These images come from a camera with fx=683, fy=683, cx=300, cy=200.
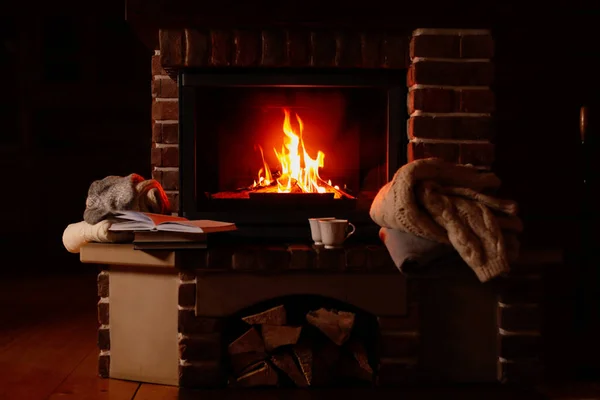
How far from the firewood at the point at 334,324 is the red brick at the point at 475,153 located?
592 mm

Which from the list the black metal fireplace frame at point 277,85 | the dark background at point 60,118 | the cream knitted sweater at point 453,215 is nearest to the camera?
the cream knitted sweater at point 453,215

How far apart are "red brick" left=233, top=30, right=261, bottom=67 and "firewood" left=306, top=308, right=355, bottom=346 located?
79cm

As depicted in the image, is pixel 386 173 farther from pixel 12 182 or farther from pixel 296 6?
pixel 12 182

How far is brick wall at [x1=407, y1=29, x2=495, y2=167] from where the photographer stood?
2072 millimetres

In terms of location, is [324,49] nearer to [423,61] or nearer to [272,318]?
[423,61]

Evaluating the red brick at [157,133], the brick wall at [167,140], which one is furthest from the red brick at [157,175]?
the red brick at [157,133]

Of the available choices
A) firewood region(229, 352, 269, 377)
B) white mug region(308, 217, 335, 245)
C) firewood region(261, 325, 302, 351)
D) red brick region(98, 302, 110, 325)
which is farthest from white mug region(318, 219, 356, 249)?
red brick region(98, 302, 110, 325)

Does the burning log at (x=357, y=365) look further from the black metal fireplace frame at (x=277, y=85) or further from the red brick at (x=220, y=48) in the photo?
the red brick at (x=220, y=48)

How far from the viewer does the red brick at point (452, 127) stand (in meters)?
2.08

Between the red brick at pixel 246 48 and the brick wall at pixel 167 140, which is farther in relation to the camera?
the brick wall at pixel 167 140

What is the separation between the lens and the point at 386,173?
217cm

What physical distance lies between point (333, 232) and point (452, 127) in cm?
50

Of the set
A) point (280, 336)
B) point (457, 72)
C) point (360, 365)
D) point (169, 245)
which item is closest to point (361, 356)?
point (360, 365)

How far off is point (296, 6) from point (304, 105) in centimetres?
36
